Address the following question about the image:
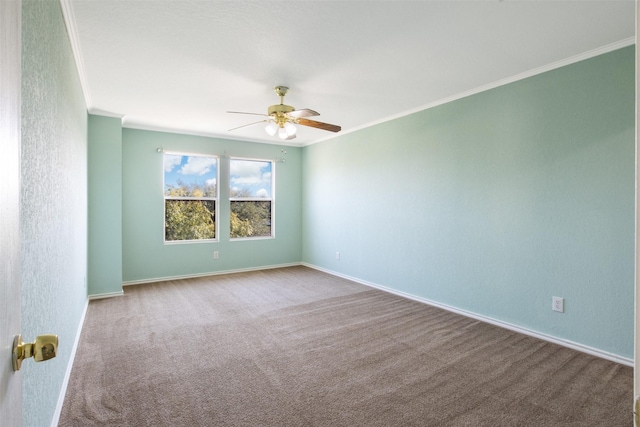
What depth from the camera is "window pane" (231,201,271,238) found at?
6.02 m

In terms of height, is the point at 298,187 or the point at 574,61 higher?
the point at 574,61

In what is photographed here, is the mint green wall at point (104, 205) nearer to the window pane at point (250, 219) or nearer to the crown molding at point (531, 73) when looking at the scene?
the window pane at point (250, 219)

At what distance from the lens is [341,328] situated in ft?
10.9

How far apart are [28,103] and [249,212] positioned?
4880 mm

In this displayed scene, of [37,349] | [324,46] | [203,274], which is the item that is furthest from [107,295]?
[37,349]

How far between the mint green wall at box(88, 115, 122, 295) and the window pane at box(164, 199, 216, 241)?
39.6 inches

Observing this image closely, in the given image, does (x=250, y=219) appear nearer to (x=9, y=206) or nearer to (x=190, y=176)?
(x=190, y=176)

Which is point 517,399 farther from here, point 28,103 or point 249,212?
point 249,212

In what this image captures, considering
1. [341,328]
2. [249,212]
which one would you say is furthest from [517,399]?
[249,212]

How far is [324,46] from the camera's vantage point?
2.60 meters

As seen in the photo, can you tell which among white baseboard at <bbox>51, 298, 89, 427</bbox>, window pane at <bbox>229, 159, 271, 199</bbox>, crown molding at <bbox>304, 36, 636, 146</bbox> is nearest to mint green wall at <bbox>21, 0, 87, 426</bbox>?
white baseboard at <bbox>51, 298, 89, 427</bbox>

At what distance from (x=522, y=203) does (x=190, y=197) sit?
479 centimetres

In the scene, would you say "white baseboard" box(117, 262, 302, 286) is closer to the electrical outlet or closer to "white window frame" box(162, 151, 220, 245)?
"white window frame" box(162, 151, 220, 245)

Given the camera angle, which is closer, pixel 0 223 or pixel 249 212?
pixel 0 223
